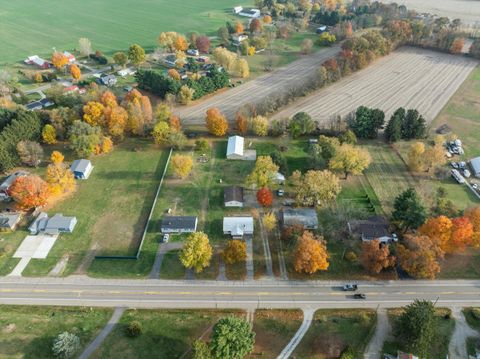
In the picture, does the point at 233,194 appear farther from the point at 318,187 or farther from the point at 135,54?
the point at 135,54

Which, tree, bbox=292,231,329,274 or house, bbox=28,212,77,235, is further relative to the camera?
house, bbox=28,212,77,235

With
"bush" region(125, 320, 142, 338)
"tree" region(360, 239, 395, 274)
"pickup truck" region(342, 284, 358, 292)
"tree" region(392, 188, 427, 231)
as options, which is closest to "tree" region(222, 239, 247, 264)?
"bush" region(125, 320, 142, 338)

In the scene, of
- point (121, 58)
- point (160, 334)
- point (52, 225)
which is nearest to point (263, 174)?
point (160, 334)

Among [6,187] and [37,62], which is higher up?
[37,62]

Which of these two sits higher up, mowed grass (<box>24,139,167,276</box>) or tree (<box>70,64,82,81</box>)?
tree (<box>70,64,82,81</box>)

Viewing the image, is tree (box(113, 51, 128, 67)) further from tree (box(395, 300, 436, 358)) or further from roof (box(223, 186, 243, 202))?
tree (box(395, 300, 436, 358))

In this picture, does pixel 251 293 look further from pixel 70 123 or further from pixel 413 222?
pixel 70 123
